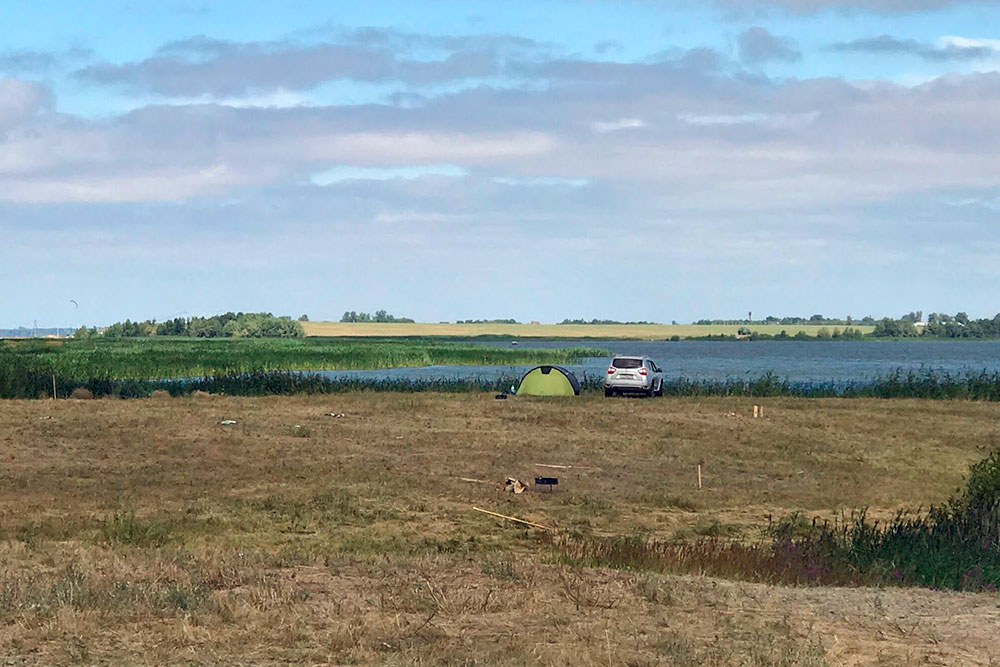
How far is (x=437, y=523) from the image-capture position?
2166 cm

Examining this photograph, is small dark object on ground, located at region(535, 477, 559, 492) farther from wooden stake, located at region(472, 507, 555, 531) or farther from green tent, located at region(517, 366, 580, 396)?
green tent, located at region(517, 366, 580, 396)

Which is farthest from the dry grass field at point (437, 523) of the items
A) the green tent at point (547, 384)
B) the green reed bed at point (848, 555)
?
the green tent at point (547, 384)

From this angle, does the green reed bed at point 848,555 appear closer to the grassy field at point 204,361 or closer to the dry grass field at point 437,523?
the dry grass field at point 437,523

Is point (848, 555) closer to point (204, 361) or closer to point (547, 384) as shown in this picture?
point (547, 384)

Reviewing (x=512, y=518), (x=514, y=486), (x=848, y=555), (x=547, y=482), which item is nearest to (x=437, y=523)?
(x=512, y=518)

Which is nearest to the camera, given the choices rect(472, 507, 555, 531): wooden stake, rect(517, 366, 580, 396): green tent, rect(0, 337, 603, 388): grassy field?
rect(472, 507, 555, 531): wooden stake

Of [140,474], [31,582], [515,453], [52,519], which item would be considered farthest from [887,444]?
[31,582]

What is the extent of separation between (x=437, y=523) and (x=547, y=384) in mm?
26196

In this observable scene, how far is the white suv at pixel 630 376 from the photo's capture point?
155 feet

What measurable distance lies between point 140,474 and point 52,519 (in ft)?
17.8

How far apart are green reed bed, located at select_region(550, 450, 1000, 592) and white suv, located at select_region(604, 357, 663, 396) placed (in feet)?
87.9

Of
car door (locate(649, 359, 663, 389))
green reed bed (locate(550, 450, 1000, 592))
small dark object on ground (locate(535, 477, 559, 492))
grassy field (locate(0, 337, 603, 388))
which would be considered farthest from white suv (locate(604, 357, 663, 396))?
green reed bed (locate(550, 450, 1000, 592))

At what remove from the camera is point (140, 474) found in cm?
2589

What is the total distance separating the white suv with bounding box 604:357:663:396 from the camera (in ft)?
155
